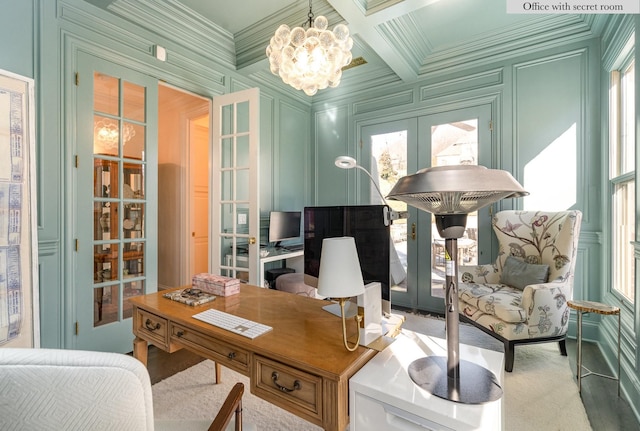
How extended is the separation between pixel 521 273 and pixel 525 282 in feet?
0.29

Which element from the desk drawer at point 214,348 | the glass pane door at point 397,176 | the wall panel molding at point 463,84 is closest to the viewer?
the desk drawer at point 214,348

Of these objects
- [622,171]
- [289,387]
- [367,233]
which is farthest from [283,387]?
[622,171]

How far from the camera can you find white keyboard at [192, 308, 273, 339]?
4.14 feet

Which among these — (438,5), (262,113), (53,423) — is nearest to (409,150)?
(438,5)

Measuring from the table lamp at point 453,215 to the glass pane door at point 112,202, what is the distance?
2.60 meters

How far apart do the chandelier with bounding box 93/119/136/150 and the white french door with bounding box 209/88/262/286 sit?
3.23ft

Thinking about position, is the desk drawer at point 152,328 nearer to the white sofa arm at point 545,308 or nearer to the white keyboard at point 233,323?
the white keyboard at point 233,323

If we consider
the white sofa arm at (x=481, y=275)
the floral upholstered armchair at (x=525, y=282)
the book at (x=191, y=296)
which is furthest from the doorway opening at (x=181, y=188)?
the floral upholstered armchair at (x=525, y=282)

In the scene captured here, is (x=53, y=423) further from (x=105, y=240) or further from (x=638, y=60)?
(x=638, y=60)

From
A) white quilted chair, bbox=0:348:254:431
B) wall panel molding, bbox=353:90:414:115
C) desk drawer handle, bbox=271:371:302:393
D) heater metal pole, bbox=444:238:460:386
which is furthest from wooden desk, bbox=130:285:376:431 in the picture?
wall panel molding, bbox=353:90:414:115

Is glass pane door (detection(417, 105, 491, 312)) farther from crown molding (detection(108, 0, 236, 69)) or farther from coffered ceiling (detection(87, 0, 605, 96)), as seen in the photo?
crown molding (detection(108, 0, 236, 69))

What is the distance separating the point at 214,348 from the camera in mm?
1307

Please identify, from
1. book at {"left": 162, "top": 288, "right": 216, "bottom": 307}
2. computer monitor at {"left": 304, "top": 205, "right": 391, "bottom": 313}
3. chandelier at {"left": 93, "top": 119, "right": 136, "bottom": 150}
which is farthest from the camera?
chandelier at {"left": 93, "top": 119, "right": 136, "bottom": 150}

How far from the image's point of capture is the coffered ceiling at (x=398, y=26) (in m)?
2.63
